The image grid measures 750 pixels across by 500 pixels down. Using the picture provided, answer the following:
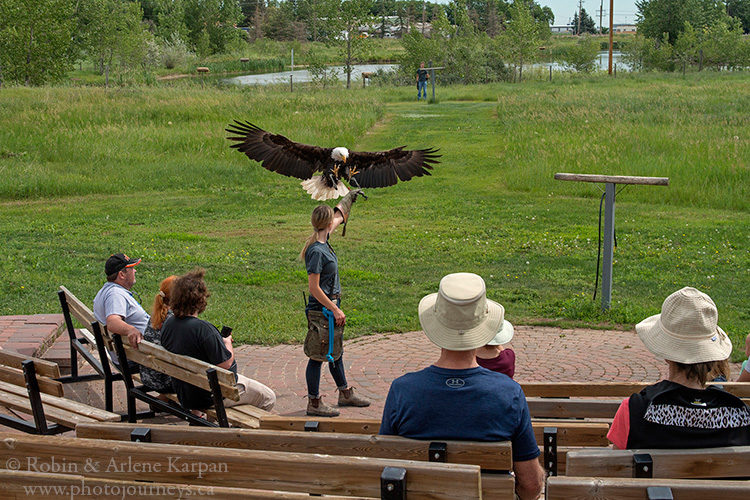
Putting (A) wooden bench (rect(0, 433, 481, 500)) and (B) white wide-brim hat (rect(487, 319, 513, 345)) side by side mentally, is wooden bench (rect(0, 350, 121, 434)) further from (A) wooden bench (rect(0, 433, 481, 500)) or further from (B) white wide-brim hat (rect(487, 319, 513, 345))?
(B) white wide-brim hat (rect(487, 319, 513, 345))

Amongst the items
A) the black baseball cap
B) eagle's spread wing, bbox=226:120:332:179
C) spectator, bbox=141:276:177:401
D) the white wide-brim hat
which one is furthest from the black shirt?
eagle's spread wing, bbox=226:120:332:179

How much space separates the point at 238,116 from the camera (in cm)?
2662

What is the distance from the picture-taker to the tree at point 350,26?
47344 mm

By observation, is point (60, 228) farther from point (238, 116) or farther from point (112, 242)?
point (238, 116)

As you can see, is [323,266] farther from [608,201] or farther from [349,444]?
[608,201]

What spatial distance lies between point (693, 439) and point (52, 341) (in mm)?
6073

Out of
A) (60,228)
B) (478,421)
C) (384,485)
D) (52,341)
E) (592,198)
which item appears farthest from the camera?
(592,198)

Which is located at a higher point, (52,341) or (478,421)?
(478,421)

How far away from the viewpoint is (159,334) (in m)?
5.52

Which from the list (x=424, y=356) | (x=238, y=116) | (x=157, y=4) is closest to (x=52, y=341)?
(x=424, y=356)

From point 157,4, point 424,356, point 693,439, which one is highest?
point 157,4

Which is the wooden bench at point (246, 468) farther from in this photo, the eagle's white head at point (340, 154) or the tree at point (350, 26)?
the tree at point (350, 26)

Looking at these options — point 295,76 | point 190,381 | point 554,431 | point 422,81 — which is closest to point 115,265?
point 190,381

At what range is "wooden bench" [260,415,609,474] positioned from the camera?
346cm
